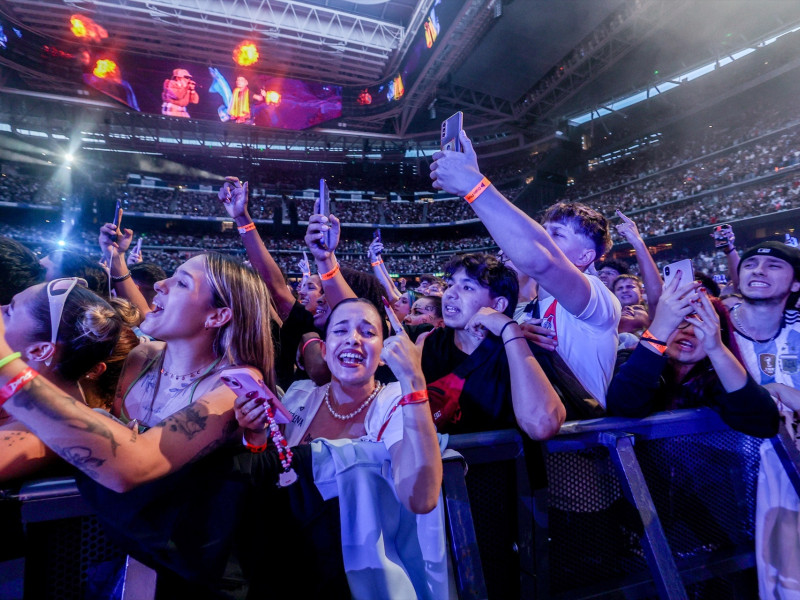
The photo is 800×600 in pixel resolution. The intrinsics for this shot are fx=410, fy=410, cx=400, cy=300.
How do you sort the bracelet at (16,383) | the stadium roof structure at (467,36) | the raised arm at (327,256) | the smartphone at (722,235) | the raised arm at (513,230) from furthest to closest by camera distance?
the stadium roof structure at (467,36) → the smartphone at (722,235) → the raised arm at (327,256) → the raised arm at (513,230) → the bracelet at (16,383)

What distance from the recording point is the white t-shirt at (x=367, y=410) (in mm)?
1515

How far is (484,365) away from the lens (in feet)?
6.13

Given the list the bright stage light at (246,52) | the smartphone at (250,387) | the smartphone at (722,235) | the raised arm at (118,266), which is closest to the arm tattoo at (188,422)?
the smartphone at (250,387)

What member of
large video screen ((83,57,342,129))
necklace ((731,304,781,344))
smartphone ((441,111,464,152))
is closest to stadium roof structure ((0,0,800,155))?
large video screen ((83,57,342,129))

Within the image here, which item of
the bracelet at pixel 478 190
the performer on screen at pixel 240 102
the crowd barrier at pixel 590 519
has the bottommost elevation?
the crowd barrier at pixel 590 519

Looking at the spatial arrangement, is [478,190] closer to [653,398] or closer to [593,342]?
[593,342]

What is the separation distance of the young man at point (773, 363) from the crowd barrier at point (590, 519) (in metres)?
0.07

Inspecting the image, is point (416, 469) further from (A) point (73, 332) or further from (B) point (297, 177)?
(B) point (297, 177)

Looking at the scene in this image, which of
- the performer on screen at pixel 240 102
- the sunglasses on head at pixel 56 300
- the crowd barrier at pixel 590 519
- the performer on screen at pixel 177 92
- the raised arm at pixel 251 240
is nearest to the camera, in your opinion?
the crowd barrier at pixel 590 519

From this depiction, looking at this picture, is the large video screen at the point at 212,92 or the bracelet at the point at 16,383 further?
the large video screen at the point at 212,92

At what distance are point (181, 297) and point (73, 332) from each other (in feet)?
1.35

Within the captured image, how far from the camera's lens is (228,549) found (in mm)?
1226

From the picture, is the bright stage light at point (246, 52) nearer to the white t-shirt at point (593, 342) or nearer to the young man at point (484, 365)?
the young man at point (484, 365)

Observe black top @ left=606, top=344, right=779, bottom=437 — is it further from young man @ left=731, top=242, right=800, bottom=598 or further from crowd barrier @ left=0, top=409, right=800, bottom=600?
young man @ left=731, top=242, right=800, bottom=598
